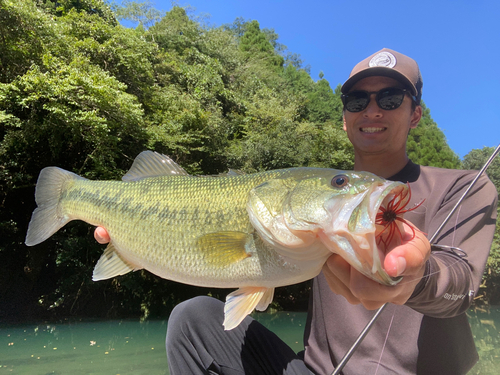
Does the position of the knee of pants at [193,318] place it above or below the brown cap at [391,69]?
below

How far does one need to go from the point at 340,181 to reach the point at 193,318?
4.44 feet

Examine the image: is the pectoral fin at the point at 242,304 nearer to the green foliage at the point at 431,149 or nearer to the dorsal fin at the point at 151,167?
the dorsal fin at the point at 151,167

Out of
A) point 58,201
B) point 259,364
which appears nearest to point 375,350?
point 259,364

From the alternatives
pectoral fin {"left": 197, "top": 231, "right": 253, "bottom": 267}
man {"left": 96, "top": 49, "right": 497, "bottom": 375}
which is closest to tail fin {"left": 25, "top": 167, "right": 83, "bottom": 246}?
man {"left": 96, "top": 49, "right": 497, "bottom": 375}

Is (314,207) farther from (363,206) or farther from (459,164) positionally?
(459,164)

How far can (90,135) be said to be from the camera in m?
9.60

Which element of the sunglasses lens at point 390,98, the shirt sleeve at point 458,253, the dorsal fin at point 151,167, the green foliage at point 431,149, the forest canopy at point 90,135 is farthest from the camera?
the green foliage at point 431,149

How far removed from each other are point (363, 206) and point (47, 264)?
1376 centimetres

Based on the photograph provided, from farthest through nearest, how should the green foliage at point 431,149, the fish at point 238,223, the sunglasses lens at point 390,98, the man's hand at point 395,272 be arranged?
the green foliage at point 431,149
the sunglasses lens at point 390,98
the fish at point 238,223
the man's hand at point 395,272

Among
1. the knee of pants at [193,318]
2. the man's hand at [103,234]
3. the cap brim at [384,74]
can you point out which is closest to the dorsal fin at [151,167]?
the man's hand at [103,234]

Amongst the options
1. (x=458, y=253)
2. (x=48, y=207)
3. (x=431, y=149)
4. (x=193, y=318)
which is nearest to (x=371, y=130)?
(x=458, y=253)

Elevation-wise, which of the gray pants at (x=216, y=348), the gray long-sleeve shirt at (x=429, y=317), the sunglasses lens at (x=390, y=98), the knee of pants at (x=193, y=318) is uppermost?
the sunglasses lens at (x=390, y=98)

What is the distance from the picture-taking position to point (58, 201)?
2289 millimetres

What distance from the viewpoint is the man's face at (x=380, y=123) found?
232 centimetres
